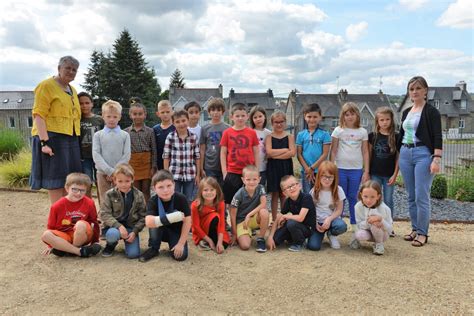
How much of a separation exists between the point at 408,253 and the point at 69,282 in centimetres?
368

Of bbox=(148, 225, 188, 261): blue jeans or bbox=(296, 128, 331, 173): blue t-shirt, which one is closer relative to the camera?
bbox=(148, 225, 188, 261): blue jeans

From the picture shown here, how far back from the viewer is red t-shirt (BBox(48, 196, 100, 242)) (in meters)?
4.25

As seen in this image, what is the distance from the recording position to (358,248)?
4.62 meters

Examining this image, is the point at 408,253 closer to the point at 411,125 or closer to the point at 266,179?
the point at 411,125

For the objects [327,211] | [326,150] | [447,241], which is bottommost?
[447,241]

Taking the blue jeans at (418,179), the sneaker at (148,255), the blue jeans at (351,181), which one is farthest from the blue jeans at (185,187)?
the blue jeans at (418,179)

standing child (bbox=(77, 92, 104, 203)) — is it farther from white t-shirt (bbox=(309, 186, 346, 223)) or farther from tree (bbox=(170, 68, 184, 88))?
tree (bbox=(170, 68, 184, 88))

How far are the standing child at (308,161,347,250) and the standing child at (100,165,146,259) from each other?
6.69ft

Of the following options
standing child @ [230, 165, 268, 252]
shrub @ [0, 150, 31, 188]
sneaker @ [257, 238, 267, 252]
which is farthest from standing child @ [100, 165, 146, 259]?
shrub @ [0, 150, 31, 188]

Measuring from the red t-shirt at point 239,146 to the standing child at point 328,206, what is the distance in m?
0.90

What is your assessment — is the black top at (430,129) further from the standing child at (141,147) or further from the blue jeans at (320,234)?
the standing child at (141,147)

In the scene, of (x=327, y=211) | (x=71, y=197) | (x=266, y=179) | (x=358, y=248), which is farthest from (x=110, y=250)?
(x=358, y=248)

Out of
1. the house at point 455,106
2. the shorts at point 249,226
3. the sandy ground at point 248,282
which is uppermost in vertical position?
the house at point 455,106

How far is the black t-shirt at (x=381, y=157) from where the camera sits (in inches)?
195
